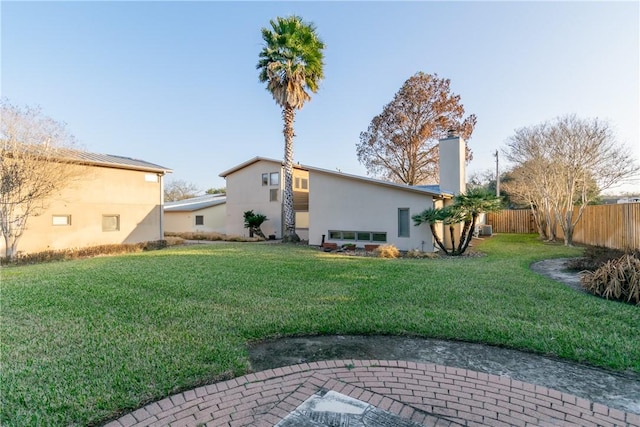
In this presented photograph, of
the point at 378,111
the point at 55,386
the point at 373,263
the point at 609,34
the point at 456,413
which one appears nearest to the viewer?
the point at 456,413

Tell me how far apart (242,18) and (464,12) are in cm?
859

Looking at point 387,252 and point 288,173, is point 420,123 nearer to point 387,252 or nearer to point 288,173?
point 288,173

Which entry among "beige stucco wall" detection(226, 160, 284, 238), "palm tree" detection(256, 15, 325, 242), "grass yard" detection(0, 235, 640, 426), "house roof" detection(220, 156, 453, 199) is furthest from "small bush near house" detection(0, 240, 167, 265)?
"house roof" detection(220, 156, 453, 199)

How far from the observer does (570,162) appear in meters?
15.4

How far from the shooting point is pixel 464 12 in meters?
10.8

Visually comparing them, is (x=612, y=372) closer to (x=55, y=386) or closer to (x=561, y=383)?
(x=561, y=383)

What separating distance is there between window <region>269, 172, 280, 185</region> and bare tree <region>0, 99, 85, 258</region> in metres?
11.2

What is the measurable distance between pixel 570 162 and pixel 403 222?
29.5ft

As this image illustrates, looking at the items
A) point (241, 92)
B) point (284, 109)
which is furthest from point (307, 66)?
point (241, 92)

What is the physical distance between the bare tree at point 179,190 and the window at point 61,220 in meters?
30.7

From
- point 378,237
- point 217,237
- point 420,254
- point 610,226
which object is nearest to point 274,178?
point 217,237

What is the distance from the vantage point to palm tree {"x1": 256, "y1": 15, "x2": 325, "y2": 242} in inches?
653

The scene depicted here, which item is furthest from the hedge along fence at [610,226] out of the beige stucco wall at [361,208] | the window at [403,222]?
the window at [403,222]

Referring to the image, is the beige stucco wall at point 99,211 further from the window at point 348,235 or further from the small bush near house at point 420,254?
the small bush near house at point 420,254
